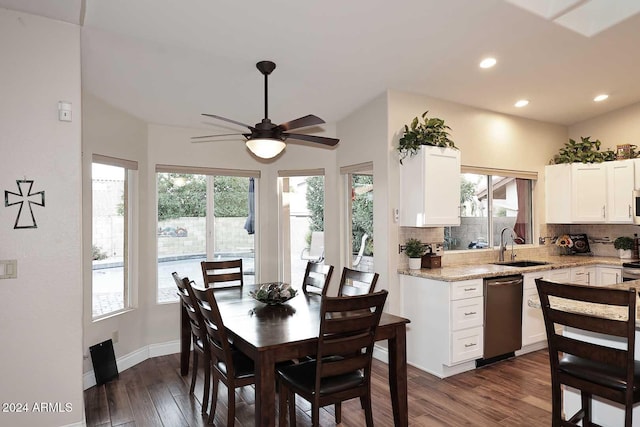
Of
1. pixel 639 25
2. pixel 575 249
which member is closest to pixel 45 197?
pixel 639 25

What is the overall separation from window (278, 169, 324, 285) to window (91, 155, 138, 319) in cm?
175

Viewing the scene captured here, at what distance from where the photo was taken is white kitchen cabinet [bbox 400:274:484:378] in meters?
3.62

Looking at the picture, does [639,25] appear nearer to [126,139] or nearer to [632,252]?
[632,252]

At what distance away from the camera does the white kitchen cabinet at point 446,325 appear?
3617 millimetres

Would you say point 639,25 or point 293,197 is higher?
point 639,25

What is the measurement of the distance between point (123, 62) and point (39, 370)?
91.8 inches

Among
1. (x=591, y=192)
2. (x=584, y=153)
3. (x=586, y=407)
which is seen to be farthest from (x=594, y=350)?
(x=584, y=153)

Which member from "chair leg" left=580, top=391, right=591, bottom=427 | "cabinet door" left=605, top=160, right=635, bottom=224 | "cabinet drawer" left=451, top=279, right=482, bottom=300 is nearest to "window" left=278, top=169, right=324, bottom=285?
"cabinet drawer" left=451, top=279, right=482, bottom=300

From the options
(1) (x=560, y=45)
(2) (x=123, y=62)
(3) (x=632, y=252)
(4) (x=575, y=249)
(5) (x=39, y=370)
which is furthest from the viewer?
(4) (x=575, y=249)

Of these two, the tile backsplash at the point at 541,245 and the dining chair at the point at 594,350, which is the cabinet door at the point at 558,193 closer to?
the tile backsplash at the point at 541,245

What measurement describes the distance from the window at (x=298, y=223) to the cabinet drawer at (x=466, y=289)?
6.05 ft

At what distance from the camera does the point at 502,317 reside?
12.9 ft

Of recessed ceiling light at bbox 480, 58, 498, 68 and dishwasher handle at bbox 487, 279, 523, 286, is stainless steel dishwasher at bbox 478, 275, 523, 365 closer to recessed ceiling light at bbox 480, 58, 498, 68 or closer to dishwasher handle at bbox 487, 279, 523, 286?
dishwasher handle at bbox 487, 279, 523, 286

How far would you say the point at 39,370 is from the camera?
253cm
